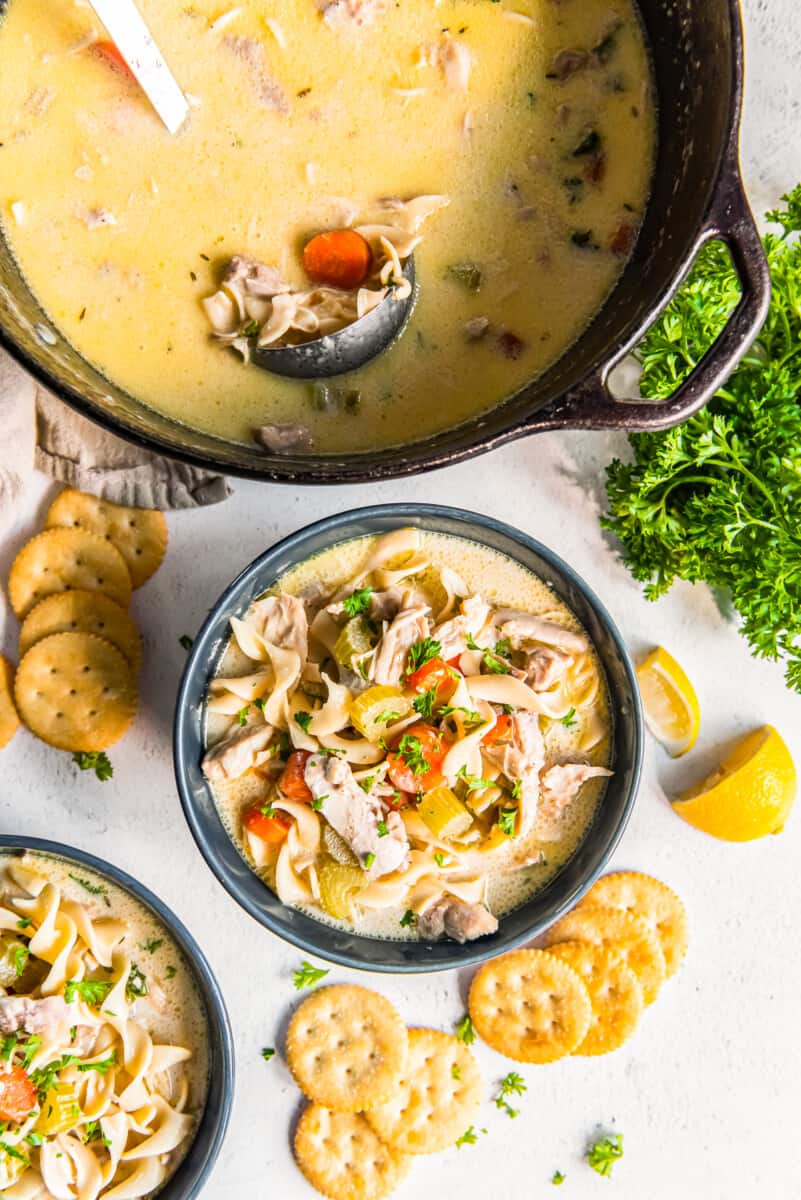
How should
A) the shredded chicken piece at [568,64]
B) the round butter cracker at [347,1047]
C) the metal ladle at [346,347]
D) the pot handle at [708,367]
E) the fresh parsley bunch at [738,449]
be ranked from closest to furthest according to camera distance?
1. the pot handle at [708,367]
2. the metal ladle at [346,347]
3. the shredded chicken piece at [568,64]
4. the fresh parsley bunch at [738,449]
5. the round butter cracker at [347,1047]

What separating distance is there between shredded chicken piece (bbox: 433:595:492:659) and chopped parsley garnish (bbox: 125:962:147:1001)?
1.22m

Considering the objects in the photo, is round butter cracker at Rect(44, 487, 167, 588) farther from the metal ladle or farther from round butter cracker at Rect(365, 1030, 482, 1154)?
round butter cracker at Rect(365, 1030, 482, 1154)

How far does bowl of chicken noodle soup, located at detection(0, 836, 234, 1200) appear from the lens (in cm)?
288

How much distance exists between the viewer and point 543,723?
292 centimetres

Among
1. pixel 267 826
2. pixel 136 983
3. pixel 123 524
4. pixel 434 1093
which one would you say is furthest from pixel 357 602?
pixel 434 1093

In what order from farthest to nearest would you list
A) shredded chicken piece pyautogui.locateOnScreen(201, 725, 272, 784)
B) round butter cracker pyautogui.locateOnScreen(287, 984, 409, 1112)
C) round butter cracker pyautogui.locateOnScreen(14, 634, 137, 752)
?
round butter cracker pyautogui.locateOnScreen(287, 984, 409, 1112) → round butter cracker pyautogui.locateOnScreen(14, 634, 137, 752) → shredded chicken piece pyautogui.locateOnScreen(201, 725, 272, 784)

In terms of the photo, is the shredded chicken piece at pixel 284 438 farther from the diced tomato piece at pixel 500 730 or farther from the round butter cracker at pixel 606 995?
the round butter cracker at pixel 606 995

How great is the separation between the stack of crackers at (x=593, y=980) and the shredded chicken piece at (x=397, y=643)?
98 cm

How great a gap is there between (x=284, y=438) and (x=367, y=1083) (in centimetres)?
189

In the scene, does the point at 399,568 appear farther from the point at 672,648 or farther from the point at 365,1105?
the point at 365,1105

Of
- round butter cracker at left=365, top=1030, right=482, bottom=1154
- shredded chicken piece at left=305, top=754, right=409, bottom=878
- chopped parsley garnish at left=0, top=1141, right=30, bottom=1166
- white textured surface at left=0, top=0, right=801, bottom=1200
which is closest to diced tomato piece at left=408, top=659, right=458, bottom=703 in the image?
shredded chicken piece at left=305, top=754, right=409, bottom=878

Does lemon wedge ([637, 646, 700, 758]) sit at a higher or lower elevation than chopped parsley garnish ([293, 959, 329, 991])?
higher

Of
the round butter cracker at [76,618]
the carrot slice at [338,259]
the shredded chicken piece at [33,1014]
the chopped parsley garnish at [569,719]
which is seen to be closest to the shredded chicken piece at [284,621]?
the round butter cracker at [76,618]

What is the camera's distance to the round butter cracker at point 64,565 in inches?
121
